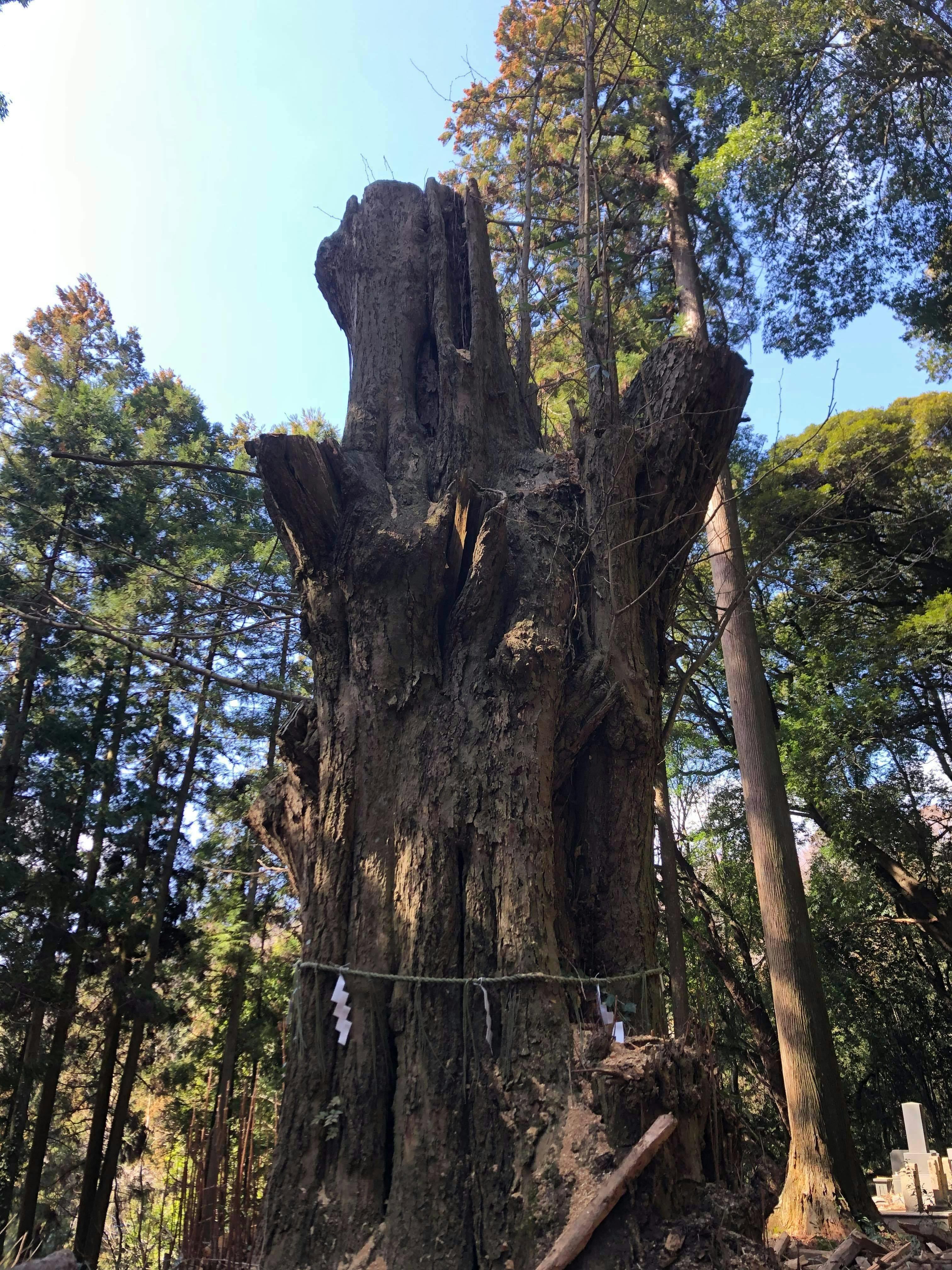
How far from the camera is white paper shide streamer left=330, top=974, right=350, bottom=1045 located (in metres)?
2.81

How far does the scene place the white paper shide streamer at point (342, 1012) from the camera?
2811 millimetres

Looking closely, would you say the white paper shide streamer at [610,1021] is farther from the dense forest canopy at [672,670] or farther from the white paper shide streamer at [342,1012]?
the dense forest canopy at [672,670]

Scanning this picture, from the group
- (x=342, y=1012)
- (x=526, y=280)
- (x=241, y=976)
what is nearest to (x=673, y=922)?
(x=342, y=1012)

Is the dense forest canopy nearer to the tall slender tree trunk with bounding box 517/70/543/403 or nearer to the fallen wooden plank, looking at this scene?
the tall slender tree trunk with bounding box 517/70/543/403

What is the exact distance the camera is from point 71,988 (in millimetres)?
9523

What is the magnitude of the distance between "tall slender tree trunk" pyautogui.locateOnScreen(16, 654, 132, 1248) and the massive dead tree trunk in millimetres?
7309

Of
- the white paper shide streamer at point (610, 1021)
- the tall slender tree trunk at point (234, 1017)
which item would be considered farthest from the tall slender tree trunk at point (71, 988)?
the white paper shide streamer at point (610, 1021)

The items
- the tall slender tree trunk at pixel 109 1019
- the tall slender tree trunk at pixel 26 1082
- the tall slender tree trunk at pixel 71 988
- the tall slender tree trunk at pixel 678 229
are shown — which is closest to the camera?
the tall slender tree trunk at pixel 26 1082

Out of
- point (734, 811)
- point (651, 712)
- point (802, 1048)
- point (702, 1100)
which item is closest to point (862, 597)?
point (734, 811)

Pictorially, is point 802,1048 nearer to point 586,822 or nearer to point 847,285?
point 586,822

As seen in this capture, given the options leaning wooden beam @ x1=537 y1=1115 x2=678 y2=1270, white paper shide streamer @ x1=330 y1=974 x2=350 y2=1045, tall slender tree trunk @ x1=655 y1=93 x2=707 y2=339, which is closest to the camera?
leaning wooden beam @ x1=537 y1=1115 x2=678 y2=1270

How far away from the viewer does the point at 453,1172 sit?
2.55 metres

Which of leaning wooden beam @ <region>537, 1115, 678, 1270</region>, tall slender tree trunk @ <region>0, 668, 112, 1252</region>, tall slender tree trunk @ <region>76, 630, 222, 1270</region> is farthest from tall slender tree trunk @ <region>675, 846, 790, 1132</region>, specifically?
leaning wooden beam @ <region>537, 1115, 678, 1270</region>

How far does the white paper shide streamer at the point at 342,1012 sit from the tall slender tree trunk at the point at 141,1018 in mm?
6018
